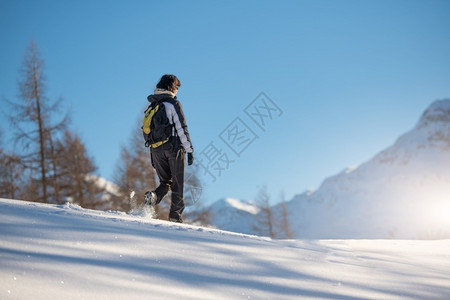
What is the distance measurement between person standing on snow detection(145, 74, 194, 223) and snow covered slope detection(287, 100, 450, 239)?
2801cm

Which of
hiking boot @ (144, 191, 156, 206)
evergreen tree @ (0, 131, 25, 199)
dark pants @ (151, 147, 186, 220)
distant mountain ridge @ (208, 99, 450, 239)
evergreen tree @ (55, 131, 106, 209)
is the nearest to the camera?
hiking boot @ (144, 191, 156, 206)

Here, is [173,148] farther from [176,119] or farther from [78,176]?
[78,176]

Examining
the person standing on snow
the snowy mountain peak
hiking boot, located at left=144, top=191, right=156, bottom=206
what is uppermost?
the snowy mountain peak

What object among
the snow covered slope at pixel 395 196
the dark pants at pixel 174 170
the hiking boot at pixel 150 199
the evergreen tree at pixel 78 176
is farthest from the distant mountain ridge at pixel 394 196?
the hiking boot at pixel 150 199

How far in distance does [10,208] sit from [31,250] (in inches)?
28.7

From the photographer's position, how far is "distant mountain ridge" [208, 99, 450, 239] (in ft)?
92.8

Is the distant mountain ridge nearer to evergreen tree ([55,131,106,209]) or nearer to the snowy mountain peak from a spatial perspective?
the snowy mountain peak

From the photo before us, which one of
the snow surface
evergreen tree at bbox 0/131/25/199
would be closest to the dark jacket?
the snow surface

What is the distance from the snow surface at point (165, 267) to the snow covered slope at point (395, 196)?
28412 mm

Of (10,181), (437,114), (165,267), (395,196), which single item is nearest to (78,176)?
(10,181)

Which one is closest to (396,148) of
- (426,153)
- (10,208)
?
(426,153)

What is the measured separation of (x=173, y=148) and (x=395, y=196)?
3819cm

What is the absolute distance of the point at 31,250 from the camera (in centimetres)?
131

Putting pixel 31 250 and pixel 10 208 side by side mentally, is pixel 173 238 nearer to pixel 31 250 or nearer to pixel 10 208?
pixel 31 250
